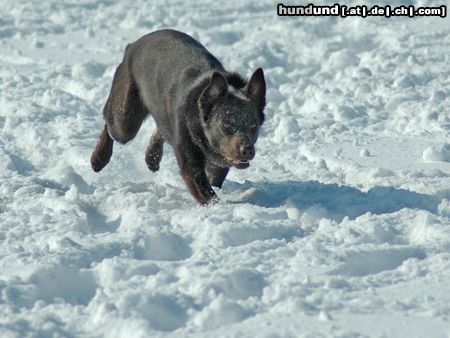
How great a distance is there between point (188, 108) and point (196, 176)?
0.49 metres

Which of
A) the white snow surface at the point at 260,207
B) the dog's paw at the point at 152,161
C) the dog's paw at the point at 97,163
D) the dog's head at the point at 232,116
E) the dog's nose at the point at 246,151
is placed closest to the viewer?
the white snow surface at the point at 260,207

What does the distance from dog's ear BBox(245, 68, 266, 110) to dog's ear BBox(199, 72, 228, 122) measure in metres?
0.19

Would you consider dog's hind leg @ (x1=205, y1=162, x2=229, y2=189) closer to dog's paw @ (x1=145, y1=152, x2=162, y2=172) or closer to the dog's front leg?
the dog's front leg

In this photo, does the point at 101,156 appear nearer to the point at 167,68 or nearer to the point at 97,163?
the point at 97,163

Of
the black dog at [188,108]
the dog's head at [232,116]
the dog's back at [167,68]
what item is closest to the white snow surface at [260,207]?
the black dog at [188,108]

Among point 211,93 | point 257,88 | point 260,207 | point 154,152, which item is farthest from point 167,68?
point 260,207

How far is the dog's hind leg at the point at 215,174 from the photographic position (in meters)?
7.01

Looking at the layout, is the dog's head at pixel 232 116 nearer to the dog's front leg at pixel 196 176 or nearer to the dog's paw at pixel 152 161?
the dog's front leg at pixel 196 176

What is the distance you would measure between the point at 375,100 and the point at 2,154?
144 inches

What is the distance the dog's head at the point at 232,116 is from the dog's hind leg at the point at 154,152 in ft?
4.01

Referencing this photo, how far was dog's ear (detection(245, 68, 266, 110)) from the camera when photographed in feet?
21.8

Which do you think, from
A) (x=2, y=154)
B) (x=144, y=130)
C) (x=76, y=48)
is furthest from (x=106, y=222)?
(x=76, y=48)

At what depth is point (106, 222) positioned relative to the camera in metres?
6.24

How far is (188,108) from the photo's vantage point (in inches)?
267
